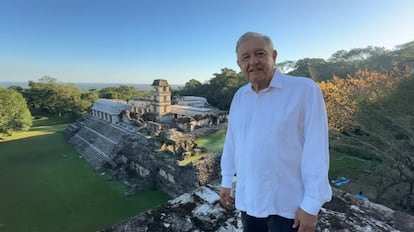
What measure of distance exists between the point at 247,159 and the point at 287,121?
0.28m

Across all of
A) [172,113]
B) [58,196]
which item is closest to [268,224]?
[58,196]

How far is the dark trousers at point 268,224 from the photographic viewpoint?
1.16 m

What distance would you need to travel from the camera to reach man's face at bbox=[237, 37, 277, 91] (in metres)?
1.19

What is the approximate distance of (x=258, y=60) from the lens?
119 cm

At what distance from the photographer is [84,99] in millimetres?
29484

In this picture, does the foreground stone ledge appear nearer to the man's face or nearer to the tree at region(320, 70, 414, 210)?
the man's face

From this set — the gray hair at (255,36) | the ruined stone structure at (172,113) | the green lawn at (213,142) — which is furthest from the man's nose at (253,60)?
the ruined stone structure at (172,113)

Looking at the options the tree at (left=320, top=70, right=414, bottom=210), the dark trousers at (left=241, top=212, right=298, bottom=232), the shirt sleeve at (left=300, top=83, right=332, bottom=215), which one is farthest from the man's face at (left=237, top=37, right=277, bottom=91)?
the tree at (left=320, top=70, right=414, bottom=210)

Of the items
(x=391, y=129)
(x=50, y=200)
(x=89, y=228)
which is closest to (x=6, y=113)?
(x=50, y=200)

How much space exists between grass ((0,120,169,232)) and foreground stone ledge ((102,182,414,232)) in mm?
7836

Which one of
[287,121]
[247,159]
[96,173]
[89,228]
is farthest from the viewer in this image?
[96,173]

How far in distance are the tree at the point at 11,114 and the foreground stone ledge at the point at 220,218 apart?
22.5m

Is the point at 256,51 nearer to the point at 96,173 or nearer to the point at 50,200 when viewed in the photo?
the point at 50,200

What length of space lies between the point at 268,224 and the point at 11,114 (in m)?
23.9
